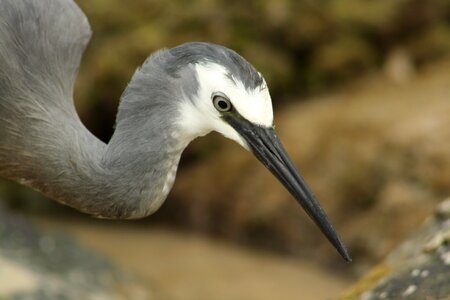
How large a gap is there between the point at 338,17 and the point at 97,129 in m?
2.46

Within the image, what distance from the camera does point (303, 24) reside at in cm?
830

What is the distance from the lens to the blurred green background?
6.99 metres

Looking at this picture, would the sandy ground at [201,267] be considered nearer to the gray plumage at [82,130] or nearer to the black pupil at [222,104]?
the gray plumage at [82,130]

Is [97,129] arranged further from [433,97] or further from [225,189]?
[433,97]

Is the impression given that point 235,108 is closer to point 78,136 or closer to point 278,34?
point 78,136

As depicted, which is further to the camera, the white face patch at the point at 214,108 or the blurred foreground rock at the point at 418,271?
the blurred foreground rock at the point at 418,271

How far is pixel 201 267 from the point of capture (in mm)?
7230

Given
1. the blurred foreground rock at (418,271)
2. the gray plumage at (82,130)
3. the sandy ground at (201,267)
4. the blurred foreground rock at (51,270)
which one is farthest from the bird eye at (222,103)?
the sandy ground at (201,267)

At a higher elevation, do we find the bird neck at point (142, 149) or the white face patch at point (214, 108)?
the bird neck at point (142, 149)

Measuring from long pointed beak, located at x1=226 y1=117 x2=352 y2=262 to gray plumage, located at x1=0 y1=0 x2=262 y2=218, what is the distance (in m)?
Result: 0.30

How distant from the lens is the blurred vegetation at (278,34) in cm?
804

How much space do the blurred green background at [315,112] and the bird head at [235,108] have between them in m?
3.60

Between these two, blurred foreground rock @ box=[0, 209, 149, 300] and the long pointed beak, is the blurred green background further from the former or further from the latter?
the long pointed beak

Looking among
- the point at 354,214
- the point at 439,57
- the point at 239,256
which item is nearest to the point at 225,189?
the point at 239,256
